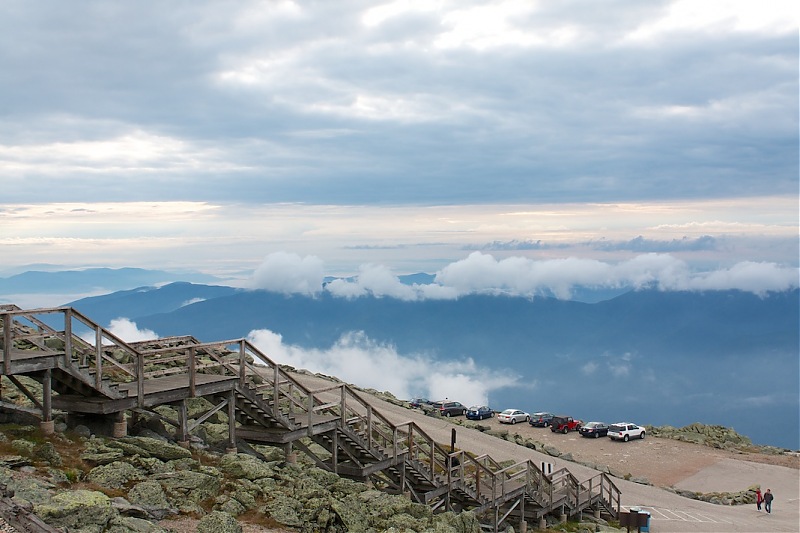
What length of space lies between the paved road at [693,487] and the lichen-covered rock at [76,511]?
85.6ft

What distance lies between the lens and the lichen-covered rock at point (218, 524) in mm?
14547

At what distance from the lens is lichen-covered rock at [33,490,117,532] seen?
12953 mm

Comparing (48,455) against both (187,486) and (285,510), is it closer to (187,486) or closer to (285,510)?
(187,486)

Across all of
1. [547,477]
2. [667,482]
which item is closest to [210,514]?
[547,477]

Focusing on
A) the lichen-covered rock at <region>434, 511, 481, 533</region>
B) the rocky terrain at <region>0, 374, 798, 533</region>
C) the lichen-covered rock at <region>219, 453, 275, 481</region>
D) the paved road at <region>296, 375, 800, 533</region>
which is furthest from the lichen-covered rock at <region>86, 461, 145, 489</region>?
the paved road at <region>296, 375, 800, 533</region>

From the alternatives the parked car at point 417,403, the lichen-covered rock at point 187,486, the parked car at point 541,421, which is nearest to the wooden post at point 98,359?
the lichen-covered rock at point 187,486

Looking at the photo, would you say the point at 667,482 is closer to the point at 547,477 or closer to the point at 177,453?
the point at 547,477

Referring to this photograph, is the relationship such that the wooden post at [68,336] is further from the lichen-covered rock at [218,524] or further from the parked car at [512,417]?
the parked car at [512,417]

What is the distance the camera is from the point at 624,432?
222ft

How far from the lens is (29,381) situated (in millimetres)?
25516

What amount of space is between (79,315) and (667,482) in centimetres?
4616

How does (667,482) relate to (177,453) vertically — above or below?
below

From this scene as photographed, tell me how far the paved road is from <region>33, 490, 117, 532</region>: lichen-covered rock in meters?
26.1

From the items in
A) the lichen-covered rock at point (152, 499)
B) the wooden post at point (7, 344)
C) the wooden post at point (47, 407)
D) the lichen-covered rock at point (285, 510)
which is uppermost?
the wooden post at point (7, 344)
